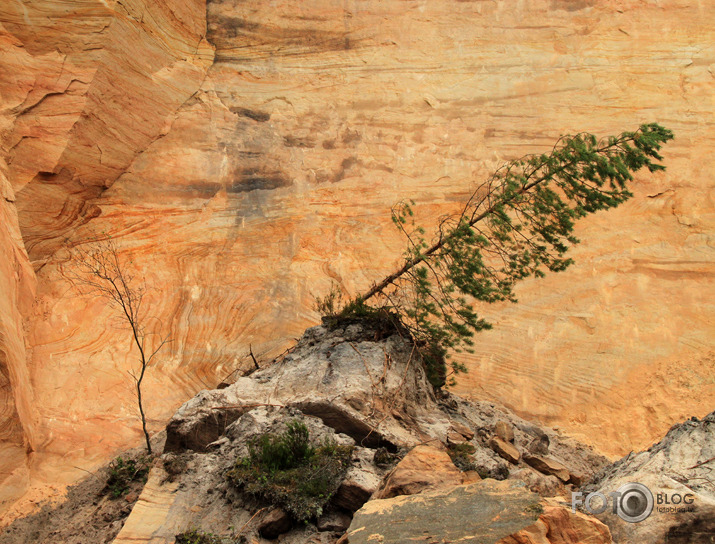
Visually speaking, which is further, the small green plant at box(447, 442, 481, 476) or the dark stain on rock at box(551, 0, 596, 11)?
the dark stain on rock at box(551, 0, 596, 11)

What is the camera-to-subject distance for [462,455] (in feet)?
23.4

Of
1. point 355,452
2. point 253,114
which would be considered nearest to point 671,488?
point 355,452

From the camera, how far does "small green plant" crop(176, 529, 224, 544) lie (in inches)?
235

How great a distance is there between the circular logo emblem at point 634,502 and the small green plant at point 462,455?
1413 millimetres

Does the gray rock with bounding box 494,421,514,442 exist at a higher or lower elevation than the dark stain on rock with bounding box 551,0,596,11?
lower

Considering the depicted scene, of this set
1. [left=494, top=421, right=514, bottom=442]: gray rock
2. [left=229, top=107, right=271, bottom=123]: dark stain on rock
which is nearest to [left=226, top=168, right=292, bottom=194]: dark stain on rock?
[left=229, top=107, right=271, bottom=123]: dark stain on rock

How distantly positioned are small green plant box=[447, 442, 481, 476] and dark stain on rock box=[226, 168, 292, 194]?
5688mm

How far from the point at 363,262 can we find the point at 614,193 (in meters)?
4.56

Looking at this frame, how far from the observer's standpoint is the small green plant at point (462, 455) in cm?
693

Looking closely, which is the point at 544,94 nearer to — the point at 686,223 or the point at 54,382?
the point at 686,223

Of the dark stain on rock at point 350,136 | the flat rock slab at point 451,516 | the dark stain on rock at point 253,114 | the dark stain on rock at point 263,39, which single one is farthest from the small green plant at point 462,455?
the dark stain on rock at point 263,39

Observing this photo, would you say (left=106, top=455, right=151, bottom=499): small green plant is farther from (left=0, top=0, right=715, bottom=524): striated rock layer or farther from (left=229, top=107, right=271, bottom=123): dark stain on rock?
(left=229, top=107, right=271, bottom=123): dark stain on rock

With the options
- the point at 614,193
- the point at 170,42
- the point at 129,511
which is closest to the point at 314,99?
the point at 170,42

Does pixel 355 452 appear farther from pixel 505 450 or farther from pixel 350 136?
pixel 350 136
